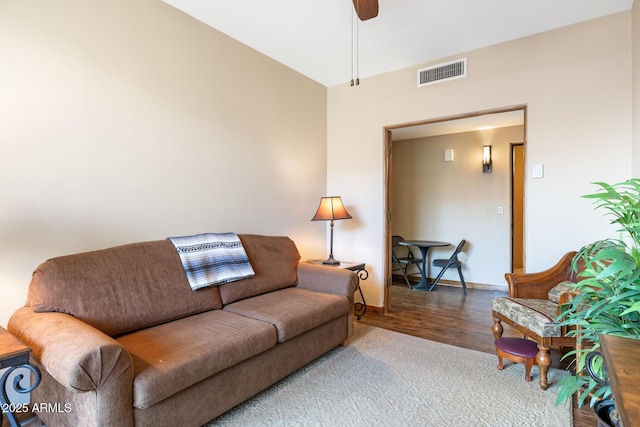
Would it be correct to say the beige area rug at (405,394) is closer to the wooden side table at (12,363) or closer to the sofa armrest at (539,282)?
the sofa armrest at (539,282)

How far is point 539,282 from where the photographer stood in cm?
264

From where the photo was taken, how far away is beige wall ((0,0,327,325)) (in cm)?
186

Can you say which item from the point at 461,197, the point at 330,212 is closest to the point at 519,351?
the point at 330,212

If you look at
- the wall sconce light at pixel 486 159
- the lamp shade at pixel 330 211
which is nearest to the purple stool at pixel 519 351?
the lamp shade at pixel 330 211

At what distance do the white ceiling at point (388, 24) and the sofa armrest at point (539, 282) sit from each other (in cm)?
193

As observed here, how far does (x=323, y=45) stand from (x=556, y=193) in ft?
8.05

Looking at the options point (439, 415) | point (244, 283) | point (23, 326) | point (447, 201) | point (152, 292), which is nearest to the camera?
point (23, 326)

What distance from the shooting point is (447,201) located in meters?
5.43

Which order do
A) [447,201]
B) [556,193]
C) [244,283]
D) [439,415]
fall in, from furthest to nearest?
[447,201] → [556,193] → [244,283] → [439,415]

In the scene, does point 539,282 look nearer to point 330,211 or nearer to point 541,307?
point 541,307

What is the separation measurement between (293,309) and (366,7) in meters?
1.98

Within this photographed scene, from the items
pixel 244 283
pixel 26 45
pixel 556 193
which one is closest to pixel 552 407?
pixel 556 193

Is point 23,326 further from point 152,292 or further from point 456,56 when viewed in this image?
point 456,56

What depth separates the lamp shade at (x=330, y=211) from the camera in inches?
140
